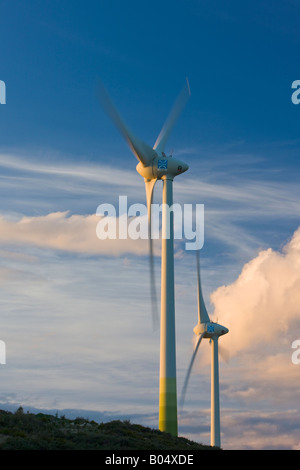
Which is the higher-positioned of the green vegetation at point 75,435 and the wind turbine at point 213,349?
the wind turbine at point 213,349

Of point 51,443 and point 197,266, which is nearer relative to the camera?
point 51,443

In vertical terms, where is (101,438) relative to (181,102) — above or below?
below

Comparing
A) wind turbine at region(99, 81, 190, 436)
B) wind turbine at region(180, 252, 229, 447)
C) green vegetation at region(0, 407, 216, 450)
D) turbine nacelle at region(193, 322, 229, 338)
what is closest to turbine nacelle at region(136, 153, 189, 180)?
wind turbine at region(99, 81, 190, 436)

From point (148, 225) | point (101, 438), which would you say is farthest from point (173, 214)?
point (101, 438)

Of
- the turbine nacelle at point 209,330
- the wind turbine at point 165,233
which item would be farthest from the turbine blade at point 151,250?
the turbine nacelle at point 209,330

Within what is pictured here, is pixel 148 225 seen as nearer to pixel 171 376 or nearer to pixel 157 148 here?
pixel 157 148

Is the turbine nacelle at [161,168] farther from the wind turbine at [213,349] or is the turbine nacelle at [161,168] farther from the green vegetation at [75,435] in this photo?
the green vegetation at [75,435]

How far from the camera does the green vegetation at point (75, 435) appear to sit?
167 feet

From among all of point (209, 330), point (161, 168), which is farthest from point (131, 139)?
point (209, 330)

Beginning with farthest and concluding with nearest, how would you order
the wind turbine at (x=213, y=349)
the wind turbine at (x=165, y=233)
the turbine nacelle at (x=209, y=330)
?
the turbine nacelle at (x=209, y=330)
the wind turbine at (x=213, y=349)
the wind turbine at (x=165, y=233)

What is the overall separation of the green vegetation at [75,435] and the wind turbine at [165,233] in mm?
4545

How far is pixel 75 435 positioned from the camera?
55.3 m
